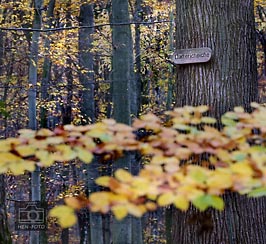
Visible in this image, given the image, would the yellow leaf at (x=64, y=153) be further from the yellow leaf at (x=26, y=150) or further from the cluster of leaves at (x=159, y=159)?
the yellow leaf at (x=26, y=150)

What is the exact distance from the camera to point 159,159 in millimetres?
2102

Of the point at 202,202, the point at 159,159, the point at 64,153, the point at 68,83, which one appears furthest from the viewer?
the point at 68,83

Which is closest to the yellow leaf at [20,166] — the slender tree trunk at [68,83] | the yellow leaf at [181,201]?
the yellow leaf at [181,201]

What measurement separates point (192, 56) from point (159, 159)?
9.42ft

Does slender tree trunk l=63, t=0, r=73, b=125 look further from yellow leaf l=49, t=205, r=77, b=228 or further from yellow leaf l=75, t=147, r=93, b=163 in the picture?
yellow leaf l=49, t=205, r=77, b=228

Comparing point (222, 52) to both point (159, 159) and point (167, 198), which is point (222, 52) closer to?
point (159, 159)

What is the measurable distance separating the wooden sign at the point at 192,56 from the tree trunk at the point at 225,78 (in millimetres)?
48

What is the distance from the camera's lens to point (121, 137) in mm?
2201

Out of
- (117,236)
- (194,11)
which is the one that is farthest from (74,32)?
(194,11)

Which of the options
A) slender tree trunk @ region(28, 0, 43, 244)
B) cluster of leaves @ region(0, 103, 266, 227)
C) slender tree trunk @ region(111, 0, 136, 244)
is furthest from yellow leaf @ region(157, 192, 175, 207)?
slender tree trunk @ region(28, 0, 43, 244)

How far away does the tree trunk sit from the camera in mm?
4699

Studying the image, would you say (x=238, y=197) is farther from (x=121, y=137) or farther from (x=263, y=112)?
(x=121, y=137)

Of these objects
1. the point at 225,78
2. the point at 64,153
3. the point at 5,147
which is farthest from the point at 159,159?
the point at 225,78

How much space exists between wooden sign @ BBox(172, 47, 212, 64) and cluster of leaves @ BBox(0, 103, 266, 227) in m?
2.32
